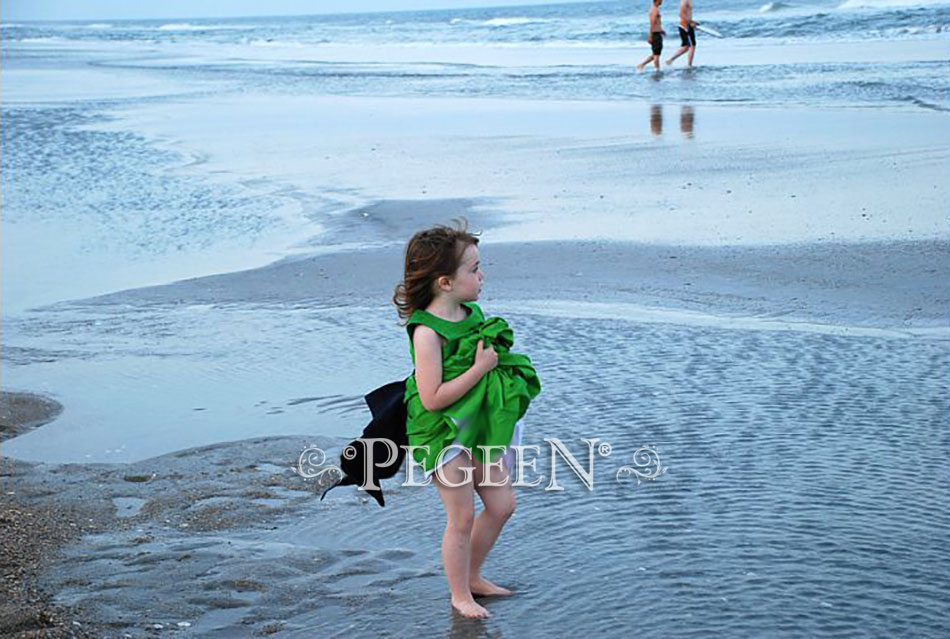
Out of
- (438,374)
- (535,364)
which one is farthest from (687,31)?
(438,374)

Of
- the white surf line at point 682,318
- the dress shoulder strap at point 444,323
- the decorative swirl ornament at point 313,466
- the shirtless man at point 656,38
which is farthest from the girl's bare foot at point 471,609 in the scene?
the shirtless man at point 656,38

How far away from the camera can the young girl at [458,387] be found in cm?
359

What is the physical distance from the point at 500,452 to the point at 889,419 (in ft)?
7.31

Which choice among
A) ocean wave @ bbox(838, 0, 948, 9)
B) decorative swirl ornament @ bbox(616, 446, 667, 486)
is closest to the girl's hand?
decorative swirl ornament @ bbox(616, 446, 667, 486)

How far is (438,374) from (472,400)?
0.12 m

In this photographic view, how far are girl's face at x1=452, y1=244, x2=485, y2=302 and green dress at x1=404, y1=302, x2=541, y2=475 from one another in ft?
0.27

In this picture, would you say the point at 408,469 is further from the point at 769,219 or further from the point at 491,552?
the point at 769,219

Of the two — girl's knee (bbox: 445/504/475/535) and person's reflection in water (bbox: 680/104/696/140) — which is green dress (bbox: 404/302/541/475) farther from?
person's reflection in water (bbox: 680/104/696/140)

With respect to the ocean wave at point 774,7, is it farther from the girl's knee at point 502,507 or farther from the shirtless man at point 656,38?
the girl's knee at point 502,507

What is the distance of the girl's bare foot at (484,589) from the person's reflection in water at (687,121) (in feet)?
38.6

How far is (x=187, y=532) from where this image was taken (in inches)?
172

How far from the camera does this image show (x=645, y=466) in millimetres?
4773

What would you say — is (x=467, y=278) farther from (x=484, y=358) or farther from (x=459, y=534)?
(x=459, y=534)

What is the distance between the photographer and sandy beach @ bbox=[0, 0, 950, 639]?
12.4 feet
